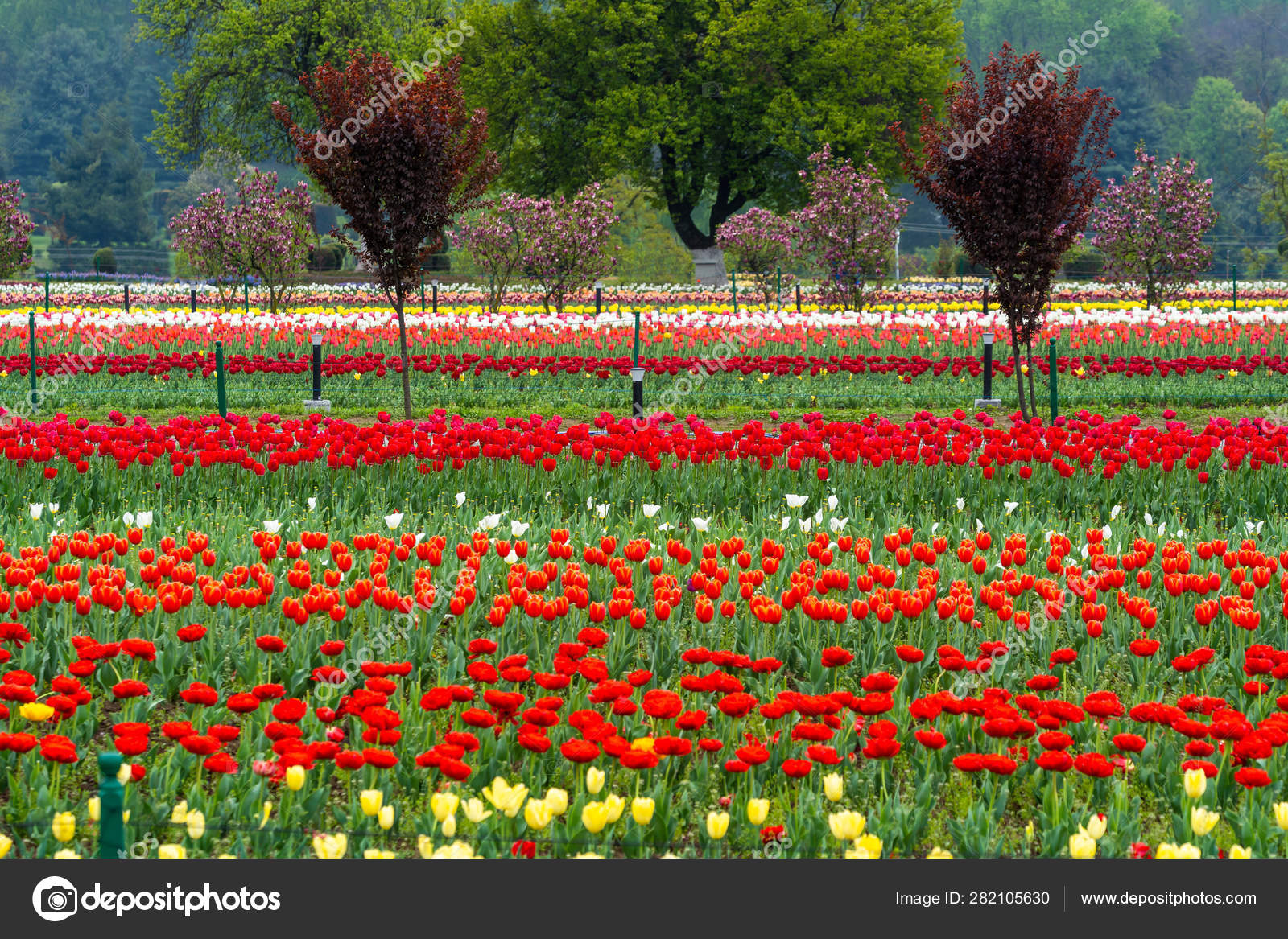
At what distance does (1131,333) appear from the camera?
59.1 feet

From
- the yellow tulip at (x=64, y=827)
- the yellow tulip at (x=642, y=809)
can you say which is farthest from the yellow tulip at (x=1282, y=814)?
the yellow tulip at (x=64, y=827)

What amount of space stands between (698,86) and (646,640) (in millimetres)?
37394

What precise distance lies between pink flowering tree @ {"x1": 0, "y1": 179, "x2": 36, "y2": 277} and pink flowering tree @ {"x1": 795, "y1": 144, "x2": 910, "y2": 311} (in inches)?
760

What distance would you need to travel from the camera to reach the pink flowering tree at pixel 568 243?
89.9 ft

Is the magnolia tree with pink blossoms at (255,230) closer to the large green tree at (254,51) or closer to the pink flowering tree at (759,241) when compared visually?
the pink flowering tree at (759,241)

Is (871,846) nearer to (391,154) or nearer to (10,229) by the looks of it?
(391,154)

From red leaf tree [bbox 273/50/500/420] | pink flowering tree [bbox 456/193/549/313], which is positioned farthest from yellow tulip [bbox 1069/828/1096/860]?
pink flowering tree [bbox 456/193/549/313]

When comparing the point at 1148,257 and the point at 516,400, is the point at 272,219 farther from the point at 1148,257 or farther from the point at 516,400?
the point at 1148,257

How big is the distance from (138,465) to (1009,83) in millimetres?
8239

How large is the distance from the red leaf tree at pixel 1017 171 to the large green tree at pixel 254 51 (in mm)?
35871

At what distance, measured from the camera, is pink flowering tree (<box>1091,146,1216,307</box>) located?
96.6 ft

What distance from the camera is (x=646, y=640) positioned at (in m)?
5.23
